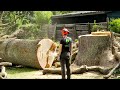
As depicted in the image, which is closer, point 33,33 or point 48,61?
point 48,61

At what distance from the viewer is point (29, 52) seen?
9242 mm

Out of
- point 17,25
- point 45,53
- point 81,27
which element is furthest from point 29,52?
point 17,25

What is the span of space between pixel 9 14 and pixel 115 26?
10.2 m

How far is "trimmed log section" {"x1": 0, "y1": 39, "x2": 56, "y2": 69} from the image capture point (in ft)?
30.0

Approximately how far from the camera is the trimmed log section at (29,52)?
915 cm

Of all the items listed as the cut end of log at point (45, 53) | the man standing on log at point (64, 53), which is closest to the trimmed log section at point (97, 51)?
the cut end of log at point (45, 53)

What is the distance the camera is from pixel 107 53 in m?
8.84

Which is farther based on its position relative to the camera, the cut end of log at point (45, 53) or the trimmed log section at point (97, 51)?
the cut end of log at point (45, 53)

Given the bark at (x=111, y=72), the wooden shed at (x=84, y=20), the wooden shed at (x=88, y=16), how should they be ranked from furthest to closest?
1. the wooden shed at (x=88, y=16)
2. the wooden shed at (x=84, y=20)
3. the bark at (x=111, y=72)

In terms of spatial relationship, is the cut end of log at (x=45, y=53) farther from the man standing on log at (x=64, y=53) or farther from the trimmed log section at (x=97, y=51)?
the man standing on log at (x=64, y=53)
